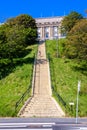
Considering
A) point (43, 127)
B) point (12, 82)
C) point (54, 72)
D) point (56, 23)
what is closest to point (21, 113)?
point (43, 127)

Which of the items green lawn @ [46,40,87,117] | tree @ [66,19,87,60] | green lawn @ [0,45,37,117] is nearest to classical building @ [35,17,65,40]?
green lawn @ [46,40,87,117]

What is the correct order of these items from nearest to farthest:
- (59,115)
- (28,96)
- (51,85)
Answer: (59,115) → (28,96) → (51,85)

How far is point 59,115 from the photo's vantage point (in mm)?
30906

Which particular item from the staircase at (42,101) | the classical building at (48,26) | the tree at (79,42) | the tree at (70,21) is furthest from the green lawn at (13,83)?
the classical building at (48,26)

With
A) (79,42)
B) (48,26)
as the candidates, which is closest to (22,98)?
(79,42)

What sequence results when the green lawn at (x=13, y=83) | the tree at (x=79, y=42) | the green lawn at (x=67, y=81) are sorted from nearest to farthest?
1. the green lawn at (x=13, y=83)
2. the green lawn at (x=67, y=81)
3. the tree at (x=79, y=42)

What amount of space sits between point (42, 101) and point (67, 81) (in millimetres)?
7991

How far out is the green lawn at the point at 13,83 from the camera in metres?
32.5

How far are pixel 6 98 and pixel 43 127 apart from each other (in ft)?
43.6

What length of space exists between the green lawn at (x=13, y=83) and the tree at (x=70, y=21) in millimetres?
25283

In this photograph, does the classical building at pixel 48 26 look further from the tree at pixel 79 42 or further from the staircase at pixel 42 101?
the staircase at pixel 42 101

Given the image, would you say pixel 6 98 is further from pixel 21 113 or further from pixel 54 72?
pixel 54 72

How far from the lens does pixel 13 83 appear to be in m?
42.5

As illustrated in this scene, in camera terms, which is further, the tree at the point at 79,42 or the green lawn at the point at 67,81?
the tree at the point at 79,42
